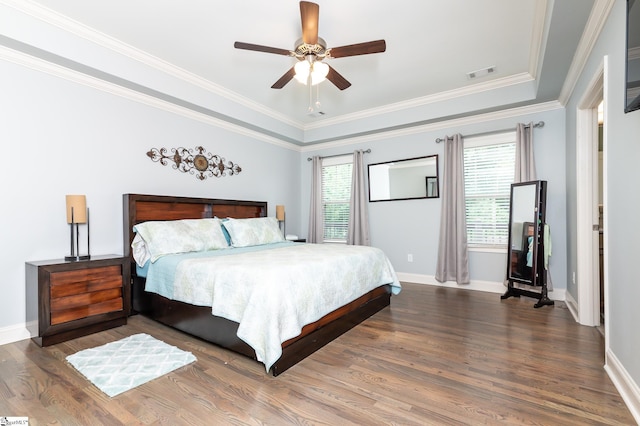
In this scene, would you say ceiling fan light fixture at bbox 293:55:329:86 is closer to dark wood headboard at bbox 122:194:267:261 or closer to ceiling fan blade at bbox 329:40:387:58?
ceiling fan blade at bbox 329:40:387:58

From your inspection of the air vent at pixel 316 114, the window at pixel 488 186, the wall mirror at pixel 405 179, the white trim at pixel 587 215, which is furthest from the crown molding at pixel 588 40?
the air vent at pixel 316 114

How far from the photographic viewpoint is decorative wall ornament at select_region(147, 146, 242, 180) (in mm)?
3941

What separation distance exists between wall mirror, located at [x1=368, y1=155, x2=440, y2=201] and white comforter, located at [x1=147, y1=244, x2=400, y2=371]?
229cm

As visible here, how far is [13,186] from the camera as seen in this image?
277 centimetres

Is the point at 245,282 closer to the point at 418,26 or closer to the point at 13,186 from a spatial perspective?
the point at 13,186

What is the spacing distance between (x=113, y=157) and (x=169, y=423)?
9.59 ft

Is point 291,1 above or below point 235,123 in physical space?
above

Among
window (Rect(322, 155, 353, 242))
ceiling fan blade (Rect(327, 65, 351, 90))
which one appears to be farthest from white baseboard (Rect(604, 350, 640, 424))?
window (Rect(322, 155, 353, 242))

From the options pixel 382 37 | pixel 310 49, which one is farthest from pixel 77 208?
pixel 382 37

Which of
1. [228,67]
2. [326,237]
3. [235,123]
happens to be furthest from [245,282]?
[326,237]

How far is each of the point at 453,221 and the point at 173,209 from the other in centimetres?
384

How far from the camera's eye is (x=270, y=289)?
214 cm

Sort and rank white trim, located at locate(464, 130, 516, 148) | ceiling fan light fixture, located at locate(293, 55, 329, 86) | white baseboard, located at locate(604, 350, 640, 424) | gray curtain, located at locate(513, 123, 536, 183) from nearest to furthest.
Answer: white baseboard, located at locate(604, 350, 640, 424)
ceiling fan light fixture, located at locate(293, 55, 329, 86)
gray curtain, located at locate(513, 123, 536, 183)
white trim, located at locate(464, 130, 516, 148)

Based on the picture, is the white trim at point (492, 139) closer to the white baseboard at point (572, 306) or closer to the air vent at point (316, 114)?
the white baseboard at point (572, 306)
